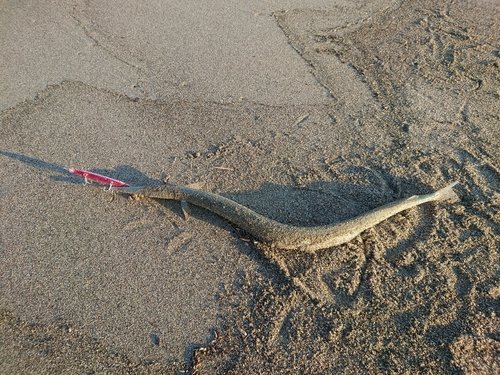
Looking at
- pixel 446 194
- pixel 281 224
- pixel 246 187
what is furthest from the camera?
pixel 246 187

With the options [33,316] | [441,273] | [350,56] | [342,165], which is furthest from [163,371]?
[350,56]

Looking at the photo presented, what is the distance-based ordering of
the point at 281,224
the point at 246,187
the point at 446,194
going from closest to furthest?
the point at 281,224
the point at 446,194
the point at 246,187

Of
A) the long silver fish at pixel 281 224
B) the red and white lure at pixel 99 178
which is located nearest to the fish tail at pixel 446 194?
the long silver fish at pixel 281 224

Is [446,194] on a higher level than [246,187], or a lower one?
higher

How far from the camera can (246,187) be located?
394cm

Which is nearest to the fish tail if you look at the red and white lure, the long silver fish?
the long silver fish

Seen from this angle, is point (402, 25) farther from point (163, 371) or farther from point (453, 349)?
point (163, 371)

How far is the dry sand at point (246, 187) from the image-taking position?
2834 mm

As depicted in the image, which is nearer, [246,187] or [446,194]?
[446,194]

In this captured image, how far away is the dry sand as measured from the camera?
2834mm

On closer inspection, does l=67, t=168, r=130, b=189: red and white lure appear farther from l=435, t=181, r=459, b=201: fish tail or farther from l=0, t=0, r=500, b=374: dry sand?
l=435, t=181, r=459, b=201: fish tail

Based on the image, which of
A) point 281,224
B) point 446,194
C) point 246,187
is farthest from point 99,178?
point 446,194

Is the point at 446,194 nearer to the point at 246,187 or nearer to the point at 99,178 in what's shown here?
the point at 246,187

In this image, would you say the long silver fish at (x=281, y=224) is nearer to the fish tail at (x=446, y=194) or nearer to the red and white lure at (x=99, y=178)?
the fish tail at (x=446, y=194)
